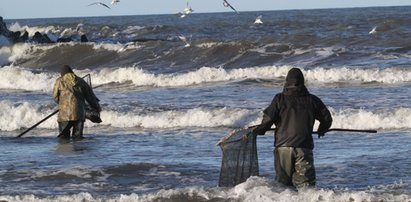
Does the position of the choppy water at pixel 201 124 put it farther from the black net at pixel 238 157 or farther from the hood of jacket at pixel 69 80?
the hood of jacket at pixel 69 80

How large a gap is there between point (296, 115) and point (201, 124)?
8.30 m

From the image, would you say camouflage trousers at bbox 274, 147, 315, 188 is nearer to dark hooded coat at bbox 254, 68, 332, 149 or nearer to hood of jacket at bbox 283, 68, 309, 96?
dark hooded coat at bbox 254, 68, 332, 149

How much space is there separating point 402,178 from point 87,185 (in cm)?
372

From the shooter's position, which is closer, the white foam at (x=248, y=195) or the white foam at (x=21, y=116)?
the white foam at (x=248, y=195)

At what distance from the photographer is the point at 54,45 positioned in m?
40.8

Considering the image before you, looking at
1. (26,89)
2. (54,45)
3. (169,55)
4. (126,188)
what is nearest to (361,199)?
(126,188)

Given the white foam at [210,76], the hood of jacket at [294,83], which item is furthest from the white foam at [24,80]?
the hood of jacket at [294,83]

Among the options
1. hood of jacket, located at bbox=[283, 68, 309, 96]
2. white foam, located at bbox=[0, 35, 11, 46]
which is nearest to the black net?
hood of jacket, located at bbox=[283, 68, 309, 96]

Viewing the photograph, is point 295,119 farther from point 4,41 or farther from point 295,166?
point 4,41

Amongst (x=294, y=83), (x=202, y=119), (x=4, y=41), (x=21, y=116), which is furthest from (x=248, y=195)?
(x=4, y=41)

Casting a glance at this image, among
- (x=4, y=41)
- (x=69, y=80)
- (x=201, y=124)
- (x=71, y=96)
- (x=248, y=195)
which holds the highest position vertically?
(x=4, y=41)

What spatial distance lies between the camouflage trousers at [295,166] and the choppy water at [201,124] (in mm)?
268

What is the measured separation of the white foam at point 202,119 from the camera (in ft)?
51.9

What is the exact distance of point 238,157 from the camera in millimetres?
9719
